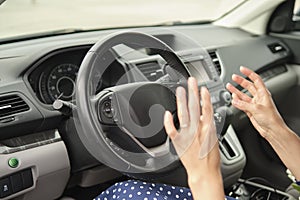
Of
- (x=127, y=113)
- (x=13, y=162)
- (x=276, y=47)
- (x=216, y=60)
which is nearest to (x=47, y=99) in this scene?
(x=13, y=162)

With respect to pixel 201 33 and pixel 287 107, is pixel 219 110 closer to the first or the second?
pixel 201 33

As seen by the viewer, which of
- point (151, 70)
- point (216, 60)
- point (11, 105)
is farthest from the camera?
point (216, 60)

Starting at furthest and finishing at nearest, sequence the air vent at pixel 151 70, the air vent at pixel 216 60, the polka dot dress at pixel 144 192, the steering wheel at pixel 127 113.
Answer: the air vent at pixel 216 60 < the air vent at pixel 151 70 < the polka dot dress at pixel 144 192 < the steering wheel at pixel 127 113

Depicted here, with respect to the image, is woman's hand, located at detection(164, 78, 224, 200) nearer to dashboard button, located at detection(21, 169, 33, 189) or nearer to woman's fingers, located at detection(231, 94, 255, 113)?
woman's fingers, located at detection(231, 94, 255, 113)

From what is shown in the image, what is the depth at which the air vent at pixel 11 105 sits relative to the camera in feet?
4.50

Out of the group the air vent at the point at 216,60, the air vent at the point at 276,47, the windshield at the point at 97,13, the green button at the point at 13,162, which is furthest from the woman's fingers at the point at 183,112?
the air vent at the point at 276,47

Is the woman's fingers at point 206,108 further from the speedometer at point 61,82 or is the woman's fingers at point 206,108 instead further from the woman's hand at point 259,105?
the speedometer at point 61,82

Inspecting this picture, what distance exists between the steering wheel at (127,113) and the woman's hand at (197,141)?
18 cm

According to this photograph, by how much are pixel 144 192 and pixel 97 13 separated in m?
1.32

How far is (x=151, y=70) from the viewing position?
153 centimetres

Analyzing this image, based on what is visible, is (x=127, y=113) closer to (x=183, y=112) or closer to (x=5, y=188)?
(x=183, y=112)

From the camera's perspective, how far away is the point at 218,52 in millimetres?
2146

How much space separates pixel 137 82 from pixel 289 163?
0.51 metres

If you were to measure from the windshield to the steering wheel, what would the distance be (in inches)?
19.9
